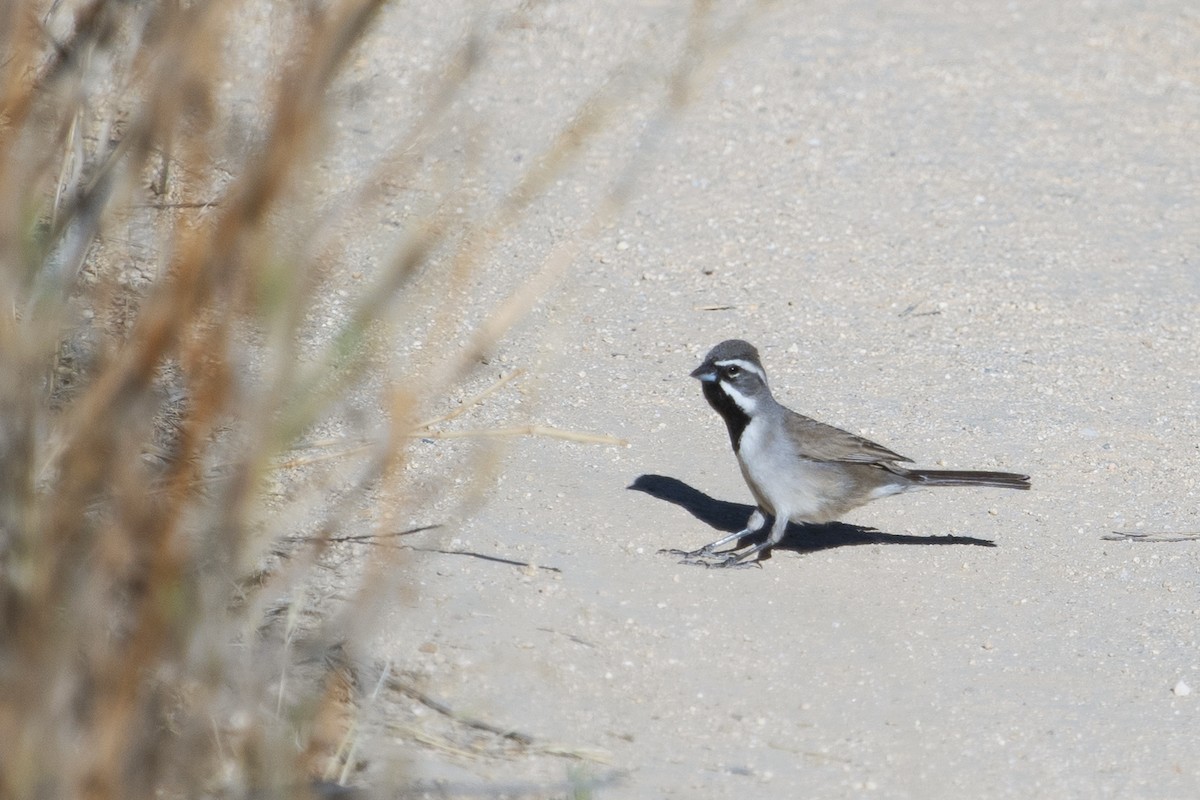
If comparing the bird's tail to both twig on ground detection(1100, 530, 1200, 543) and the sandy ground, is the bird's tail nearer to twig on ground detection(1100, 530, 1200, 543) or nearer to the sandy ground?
the sandy ground

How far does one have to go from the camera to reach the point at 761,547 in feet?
20.8

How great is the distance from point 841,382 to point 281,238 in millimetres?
5038

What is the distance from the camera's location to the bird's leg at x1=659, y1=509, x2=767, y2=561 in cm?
611

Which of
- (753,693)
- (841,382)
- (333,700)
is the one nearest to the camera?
(333,700)

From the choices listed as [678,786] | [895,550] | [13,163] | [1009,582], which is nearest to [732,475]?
[895,550]

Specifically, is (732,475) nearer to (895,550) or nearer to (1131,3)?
(895,550)

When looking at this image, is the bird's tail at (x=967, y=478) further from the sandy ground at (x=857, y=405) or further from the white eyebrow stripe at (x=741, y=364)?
the white eyebrow stripe at (x=741, y=364)

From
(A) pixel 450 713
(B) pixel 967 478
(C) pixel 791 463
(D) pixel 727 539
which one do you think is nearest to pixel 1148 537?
(B) pixel 967 478

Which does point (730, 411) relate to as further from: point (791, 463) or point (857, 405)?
point (857, 405)

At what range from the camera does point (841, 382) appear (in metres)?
7.73

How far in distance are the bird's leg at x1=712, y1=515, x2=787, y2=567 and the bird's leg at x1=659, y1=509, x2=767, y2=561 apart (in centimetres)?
6

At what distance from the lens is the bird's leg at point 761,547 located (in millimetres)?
6133

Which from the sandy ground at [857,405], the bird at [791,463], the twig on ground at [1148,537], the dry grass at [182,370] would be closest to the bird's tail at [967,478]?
the bird at [791,463]

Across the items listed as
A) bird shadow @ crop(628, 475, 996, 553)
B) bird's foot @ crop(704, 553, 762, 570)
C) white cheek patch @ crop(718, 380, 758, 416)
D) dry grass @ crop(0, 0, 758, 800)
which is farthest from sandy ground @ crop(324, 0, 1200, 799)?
white cheek patch @ crop(718, 380, 758, 416)
